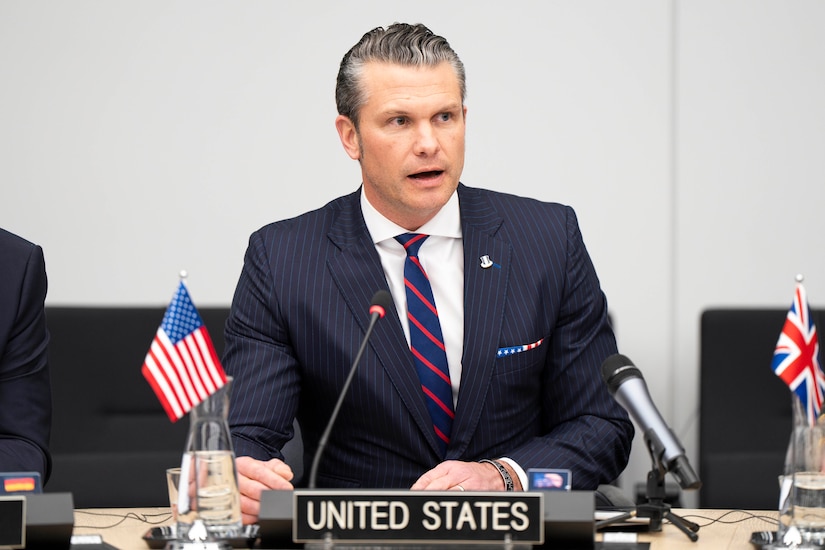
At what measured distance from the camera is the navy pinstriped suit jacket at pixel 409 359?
2727 millimetres

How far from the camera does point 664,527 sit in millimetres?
2229

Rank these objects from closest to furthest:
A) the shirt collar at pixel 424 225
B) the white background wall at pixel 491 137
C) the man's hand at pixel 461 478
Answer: the man's hand at pixel 461 478, the shirt collar at pixel 424 225, the white background wall at pixel 491 137

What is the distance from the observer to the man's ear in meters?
2.92

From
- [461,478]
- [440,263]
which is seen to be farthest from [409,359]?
[461,478]

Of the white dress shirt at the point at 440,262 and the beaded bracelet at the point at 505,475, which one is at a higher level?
the white dress shirt at the point at 440,262

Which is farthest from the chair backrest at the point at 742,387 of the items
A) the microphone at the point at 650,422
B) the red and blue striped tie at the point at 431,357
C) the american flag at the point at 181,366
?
the american flag at the point at 181,366

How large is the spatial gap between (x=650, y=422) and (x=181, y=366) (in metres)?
0.80

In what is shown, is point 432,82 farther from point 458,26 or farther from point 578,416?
point 458,26

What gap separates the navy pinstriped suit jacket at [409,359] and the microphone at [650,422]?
0.59 metres

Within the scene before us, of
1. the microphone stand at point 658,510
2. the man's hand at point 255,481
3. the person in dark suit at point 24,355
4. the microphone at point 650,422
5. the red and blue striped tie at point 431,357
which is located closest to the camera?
the microphone at point 650,422

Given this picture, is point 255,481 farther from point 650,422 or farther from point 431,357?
point 650,422

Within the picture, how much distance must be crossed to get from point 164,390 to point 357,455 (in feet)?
2.80

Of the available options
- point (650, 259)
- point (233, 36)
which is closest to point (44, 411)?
point (233, 36)

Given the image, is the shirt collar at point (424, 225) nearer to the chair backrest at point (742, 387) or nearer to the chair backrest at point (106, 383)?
the chair backrest at point (106, 383)
